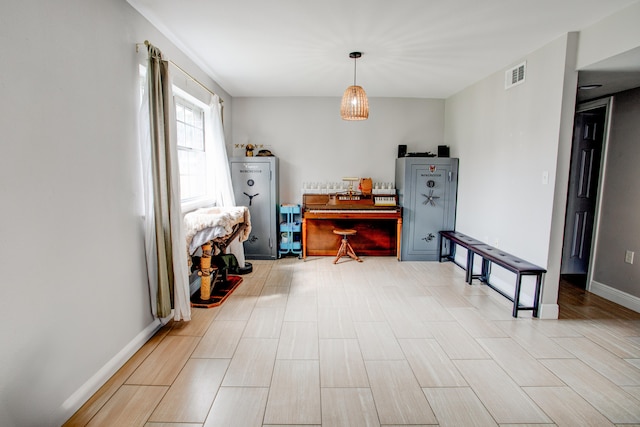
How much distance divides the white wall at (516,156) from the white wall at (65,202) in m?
3.40

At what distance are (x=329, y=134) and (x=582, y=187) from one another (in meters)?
3.43

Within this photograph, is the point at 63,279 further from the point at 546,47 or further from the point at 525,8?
the point at 546,47

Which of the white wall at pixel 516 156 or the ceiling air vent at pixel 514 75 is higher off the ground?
the ceiling air vent at pixel 514 75

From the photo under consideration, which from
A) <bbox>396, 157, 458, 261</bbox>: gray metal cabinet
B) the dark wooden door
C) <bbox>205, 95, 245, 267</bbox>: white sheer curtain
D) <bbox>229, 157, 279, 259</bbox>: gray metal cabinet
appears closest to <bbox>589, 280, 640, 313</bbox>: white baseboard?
the dark wooden door

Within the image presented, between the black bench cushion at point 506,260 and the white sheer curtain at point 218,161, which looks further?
the white sheer curtain at point 218,161

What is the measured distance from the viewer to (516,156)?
3277 mm

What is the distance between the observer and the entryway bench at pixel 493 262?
285 cm

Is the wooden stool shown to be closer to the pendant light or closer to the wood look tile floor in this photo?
Answer: the wood look tile floor

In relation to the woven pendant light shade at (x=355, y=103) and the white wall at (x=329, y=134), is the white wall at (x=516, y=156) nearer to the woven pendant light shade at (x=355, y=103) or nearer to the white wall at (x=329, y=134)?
the white wall at (x=329, y=134)

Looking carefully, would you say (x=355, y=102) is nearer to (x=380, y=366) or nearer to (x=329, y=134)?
(x=329, y=134)

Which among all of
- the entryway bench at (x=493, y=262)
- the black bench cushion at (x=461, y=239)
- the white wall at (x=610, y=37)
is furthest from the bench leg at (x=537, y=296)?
the white wall at (x=610, y=37)

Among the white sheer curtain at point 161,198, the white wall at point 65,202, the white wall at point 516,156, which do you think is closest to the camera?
the white wall at point 65,202

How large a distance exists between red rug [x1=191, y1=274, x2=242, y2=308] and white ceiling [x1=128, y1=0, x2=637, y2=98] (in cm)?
234

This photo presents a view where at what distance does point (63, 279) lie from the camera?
1.63 meters
